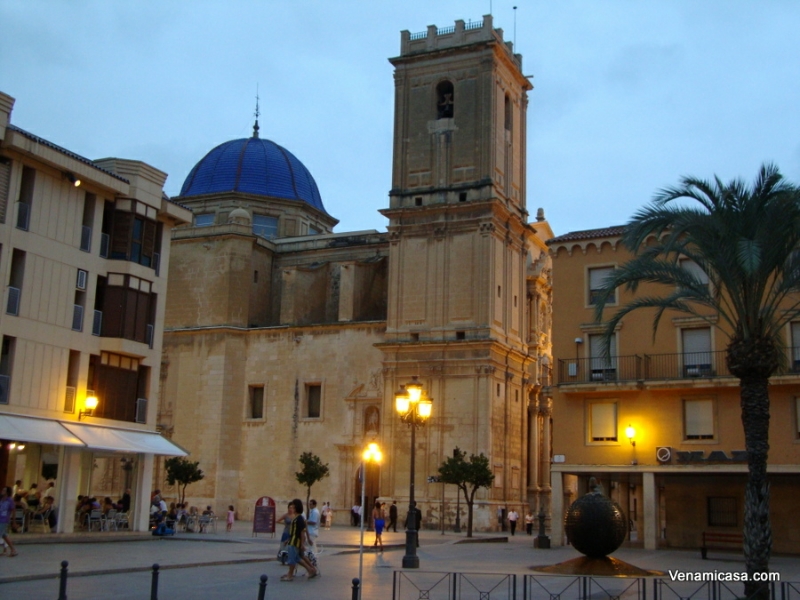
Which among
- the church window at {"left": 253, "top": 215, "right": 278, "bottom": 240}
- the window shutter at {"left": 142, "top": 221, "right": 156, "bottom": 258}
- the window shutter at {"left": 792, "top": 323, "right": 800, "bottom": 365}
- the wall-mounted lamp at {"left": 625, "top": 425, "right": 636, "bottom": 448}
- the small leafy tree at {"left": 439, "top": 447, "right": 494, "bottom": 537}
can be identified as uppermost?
the church window at {"left": 253, "top": 215, "right": 278, "bottom": 240}

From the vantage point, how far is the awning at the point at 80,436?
87.5 feet

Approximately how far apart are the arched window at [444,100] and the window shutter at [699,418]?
2327 centimetres

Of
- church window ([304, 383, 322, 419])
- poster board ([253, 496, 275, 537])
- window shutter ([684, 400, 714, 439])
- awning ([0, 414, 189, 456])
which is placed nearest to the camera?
awning ([0, 414, 189, 456])

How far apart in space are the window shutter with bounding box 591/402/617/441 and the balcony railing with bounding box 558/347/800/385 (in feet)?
2.93

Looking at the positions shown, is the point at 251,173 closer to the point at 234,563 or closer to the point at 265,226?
the point at 265,226

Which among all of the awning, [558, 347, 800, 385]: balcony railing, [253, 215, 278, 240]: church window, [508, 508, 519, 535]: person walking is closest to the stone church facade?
[508, 508, 519, 535]: person walking

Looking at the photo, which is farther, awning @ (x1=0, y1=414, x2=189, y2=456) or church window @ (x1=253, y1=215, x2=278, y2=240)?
church window @ (x1=253, y1=215, x2=278, y2=240)

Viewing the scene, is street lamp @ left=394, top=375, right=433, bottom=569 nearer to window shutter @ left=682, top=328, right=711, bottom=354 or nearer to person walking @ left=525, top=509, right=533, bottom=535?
window shutter @ left=682, top=328, right=711, bottom=354

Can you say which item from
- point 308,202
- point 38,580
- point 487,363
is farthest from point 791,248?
point 308,202

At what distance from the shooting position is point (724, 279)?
18.5 meters

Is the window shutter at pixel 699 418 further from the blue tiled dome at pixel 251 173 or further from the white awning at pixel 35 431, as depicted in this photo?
the blue tiled dome at pixel 251 173

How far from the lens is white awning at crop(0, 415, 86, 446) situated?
2631cm

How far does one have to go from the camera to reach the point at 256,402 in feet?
168

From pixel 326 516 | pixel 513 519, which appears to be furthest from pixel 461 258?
pixel 326 516
